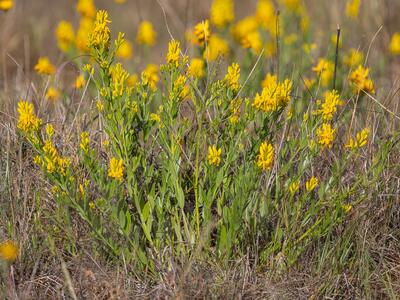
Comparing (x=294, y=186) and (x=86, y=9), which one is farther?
→ (x=86, y=9)

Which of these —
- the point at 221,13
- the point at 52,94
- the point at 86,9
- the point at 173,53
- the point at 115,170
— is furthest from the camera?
the point at 86,9

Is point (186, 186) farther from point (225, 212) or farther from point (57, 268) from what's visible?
point (57, 268)

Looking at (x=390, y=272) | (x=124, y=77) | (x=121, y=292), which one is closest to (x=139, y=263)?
(x=121, y=292)

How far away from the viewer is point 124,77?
2430 millimetres

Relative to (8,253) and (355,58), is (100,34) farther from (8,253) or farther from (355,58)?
(355,58)

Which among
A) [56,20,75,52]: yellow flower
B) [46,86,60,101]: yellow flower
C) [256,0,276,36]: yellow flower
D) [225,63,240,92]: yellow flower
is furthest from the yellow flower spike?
[256,0,276,36]: yellow flower

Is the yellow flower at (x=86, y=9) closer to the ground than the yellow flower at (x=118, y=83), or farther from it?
closer to the ground

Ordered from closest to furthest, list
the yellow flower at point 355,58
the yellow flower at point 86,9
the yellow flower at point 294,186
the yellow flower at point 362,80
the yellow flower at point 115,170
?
the yellow flower at point 115,170, the yellow flower at point 294,186, the yellow flower at point 355,58, the yellow flower at point 362,80, the yellow flower at point 86,9

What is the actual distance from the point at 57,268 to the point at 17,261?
0.13m

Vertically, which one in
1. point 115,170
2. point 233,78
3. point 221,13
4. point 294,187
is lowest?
point 294,187

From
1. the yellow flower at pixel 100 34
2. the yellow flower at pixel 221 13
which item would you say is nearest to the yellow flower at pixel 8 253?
the yellow flower at pixel 100 34

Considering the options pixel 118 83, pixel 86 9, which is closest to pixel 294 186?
pixel 118 83

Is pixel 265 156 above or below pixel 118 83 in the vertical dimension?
below

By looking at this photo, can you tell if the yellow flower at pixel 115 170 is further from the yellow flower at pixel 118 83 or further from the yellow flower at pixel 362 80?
the yellow flower at pixel 362 80
